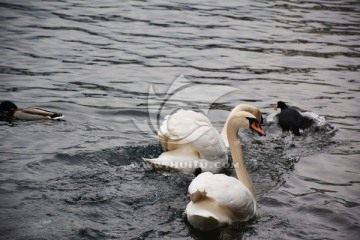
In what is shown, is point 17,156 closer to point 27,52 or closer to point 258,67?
point 27,52

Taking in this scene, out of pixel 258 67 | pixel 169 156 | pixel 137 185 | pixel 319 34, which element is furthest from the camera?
pixel 319 34

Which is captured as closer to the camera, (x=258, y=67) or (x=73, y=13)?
(x=258, y=67)

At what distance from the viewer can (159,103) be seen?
37.1ft

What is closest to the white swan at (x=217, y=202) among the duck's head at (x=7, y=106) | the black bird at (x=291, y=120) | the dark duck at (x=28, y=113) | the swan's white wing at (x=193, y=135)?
the swan's white wing at (x=193, y=135)

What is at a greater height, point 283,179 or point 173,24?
point 173,24

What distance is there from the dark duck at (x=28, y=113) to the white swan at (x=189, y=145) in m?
2.56

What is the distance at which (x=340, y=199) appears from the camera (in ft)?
24.6

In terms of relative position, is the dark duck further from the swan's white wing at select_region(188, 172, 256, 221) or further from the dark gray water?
the swan's white wing at select_region(188, 172, 256, 221)

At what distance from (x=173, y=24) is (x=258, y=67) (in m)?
4.06

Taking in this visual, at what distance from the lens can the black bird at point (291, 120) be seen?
996 centimetres

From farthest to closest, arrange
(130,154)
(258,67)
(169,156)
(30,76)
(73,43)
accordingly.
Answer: (73,43) < (258,67) < (30,76) < (130,154) < (169,156)

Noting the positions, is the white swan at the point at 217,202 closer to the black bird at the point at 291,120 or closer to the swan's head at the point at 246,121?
the swan's head at the point at 246,121

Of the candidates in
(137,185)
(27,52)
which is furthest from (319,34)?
(137,185)

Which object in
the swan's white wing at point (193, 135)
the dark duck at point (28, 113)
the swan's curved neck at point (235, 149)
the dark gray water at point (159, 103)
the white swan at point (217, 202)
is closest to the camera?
the white swan at point (217, 202)
